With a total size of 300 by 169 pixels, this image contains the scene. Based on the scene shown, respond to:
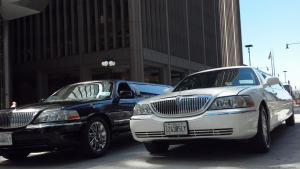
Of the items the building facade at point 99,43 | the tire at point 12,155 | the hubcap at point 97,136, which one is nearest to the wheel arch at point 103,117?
the hubcap at point 97,136

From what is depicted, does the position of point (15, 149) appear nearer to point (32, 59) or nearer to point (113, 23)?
point (113, 23)

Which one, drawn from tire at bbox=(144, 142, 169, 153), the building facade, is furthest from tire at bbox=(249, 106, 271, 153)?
the building facade

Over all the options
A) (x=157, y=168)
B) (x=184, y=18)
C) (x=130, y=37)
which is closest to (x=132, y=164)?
(x=157, y=168)

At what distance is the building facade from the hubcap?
2335 cm

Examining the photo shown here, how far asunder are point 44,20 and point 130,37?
11.6 m

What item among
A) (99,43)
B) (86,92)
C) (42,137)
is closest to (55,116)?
(42,137)

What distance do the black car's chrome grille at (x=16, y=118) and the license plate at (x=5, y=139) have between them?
18 centimetres

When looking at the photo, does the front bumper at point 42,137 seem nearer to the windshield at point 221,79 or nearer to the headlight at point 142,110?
the headlight at point 142,110

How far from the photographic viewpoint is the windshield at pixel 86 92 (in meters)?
7.21

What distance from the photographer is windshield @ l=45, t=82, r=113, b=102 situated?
7207 millimetres

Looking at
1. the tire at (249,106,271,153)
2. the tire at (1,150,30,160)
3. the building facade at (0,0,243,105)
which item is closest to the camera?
the tire at (249,106,271,153)

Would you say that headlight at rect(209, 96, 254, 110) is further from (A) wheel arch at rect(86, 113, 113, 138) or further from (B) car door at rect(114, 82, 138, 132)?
(B) car door at rect(114, 82, 138, 132)

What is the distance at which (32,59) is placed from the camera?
38656 millimetres

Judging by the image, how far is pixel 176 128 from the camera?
5195mm
